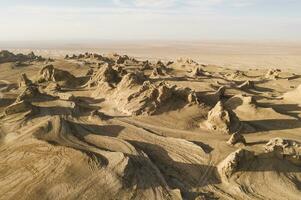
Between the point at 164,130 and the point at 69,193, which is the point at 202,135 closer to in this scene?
the point at 164,130

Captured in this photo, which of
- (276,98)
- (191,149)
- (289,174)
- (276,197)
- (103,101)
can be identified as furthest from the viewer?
(276,98)

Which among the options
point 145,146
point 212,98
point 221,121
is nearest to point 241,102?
point 212,98

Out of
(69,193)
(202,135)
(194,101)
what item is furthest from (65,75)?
(69,193)

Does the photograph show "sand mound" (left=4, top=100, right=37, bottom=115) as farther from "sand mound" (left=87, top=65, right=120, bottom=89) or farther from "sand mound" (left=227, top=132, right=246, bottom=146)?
"sand mound" (left=227, top=132, right=246, bottom=146)

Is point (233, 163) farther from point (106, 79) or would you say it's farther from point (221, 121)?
point (106, 79)

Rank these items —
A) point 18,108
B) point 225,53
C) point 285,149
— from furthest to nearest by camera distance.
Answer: point 225,53 < point 18,108 < point 285,149
